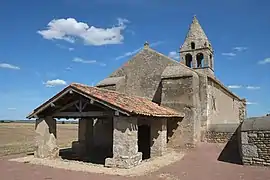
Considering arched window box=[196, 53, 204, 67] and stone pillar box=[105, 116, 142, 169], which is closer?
stone pillar box=[105, 116, 142, 169]

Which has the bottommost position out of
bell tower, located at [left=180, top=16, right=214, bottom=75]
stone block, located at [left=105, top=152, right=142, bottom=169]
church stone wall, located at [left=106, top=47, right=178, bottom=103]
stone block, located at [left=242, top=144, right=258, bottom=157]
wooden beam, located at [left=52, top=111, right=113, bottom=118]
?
stone block, located at [left=105, top=152, right=142, bottom=169]

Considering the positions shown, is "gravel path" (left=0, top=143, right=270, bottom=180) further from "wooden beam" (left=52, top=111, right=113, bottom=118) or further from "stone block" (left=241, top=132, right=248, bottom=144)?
"wooden beam" (left=52, top=111, right=113, bottom=118)

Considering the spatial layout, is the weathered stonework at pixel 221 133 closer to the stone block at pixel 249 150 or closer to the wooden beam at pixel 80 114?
the stone block at pixel 249 150

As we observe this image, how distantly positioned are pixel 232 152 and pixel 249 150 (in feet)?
8.72

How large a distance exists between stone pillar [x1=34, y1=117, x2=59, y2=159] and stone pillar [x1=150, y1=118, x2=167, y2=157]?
5455 mm

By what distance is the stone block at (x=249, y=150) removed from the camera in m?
12.8

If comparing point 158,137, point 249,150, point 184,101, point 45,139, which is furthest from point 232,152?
point 45,139

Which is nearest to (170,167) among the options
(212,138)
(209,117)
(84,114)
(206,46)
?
(84,114)

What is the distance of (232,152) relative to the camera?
15531 mm

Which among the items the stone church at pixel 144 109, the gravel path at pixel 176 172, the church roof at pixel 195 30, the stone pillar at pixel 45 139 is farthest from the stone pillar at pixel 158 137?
the church roof at pixel 195 30

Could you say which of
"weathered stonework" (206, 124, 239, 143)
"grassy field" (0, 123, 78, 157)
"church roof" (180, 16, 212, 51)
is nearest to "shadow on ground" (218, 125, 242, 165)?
"weathered stonework" (206, 124, 239, 143)

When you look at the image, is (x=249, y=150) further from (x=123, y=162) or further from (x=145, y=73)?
(x=145, y=73)

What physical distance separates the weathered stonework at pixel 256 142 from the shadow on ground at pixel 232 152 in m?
0.74

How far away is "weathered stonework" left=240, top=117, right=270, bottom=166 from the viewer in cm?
1254
